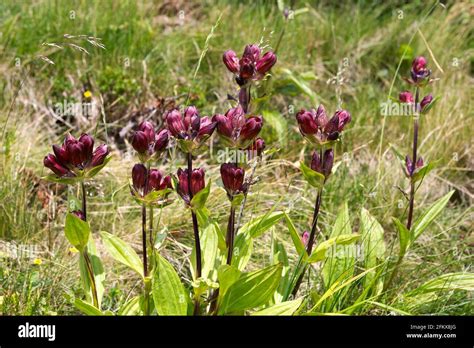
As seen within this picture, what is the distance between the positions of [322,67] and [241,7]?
868mm

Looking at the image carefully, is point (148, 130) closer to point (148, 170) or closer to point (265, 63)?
point (148, 170)

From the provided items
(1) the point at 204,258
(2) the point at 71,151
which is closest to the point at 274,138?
(1) the point at 204,258

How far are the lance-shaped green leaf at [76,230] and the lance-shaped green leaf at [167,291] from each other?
0.83 feet

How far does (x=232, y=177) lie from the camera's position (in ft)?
7.00

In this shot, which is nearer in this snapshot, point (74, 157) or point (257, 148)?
point (74, 157)

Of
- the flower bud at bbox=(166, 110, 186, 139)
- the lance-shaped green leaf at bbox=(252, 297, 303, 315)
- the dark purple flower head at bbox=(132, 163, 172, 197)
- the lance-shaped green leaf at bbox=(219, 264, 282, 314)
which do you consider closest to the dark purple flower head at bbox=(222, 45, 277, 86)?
the flower bud at bbox=(166, 110, 186, 139)

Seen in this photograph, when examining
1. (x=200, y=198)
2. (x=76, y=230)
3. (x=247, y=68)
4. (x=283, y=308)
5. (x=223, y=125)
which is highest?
(x=247, y=68)

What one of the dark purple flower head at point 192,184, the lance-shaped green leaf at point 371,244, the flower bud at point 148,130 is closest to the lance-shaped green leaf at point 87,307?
the dark purple flower head at point 192,184

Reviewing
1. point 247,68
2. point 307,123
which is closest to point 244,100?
point 247,68

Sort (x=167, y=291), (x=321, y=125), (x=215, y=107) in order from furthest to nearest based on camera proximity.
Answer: (x=215, y=107) < (x=321, y=125) < (x=167, y=291)

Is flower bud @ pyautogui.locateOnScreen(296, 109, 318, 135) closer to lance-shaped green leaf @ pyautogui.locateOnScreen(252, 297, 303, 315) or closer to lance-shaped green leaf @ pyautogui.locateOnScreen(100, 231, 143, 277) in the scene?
lance-shaped green leaf @ pyautogui.locateOnScreen(252, 297, 303, 315)

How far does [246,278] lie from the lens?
2227mm

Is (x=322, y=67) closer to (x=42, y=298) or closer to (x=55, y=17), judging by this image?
(x=55, y=17)

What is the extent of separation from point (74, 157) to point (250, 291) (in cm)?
73
